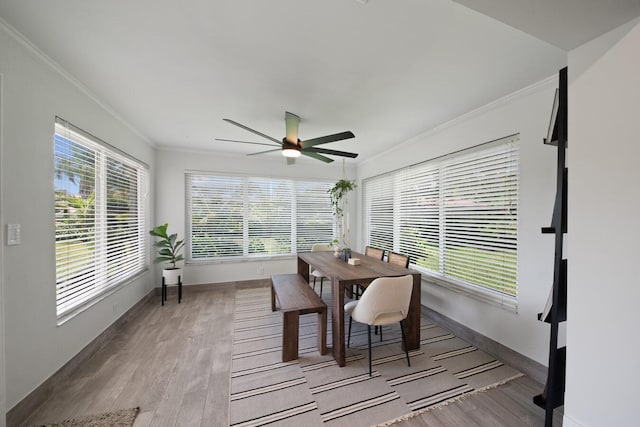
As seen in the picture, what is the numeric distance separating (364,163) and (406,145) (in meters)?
1.32

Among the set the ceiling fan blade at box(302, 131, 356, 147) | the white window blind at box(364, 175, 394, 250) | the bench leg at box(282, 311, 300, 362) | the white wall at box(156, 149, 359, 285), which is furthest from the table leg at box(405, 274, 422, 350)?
the white wall at box(156, 149, 359, 285)

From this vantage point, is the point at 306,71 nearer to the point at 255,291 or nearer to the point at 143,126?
the point at 143,126

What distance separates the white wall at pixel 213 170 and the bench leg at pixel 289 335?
249 cm

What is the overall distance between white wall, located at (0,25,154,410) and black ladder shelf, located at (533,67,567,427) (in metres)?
3.30

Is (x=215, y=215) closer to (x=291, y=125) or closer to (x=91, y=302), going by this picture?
(x=91, y=302)

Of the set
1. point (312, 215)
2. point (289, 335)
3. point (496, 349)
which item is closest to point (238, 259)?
point (312, 215)

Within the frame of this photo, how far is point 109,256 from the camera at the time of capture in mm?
2691

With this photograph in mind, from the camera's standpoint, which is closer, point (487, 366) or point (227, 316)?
point (487, 366)

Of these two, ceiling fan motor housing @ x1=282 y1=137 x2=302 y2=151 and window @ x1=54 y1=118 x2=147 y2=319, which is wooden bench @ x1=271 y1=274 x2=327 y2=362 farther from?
window @ x1=54 y1=118 x2=147 y2=319

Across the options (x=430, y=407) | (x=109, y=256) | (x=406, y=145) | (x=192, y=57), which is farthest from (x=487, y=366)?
(x=109, y=256)
